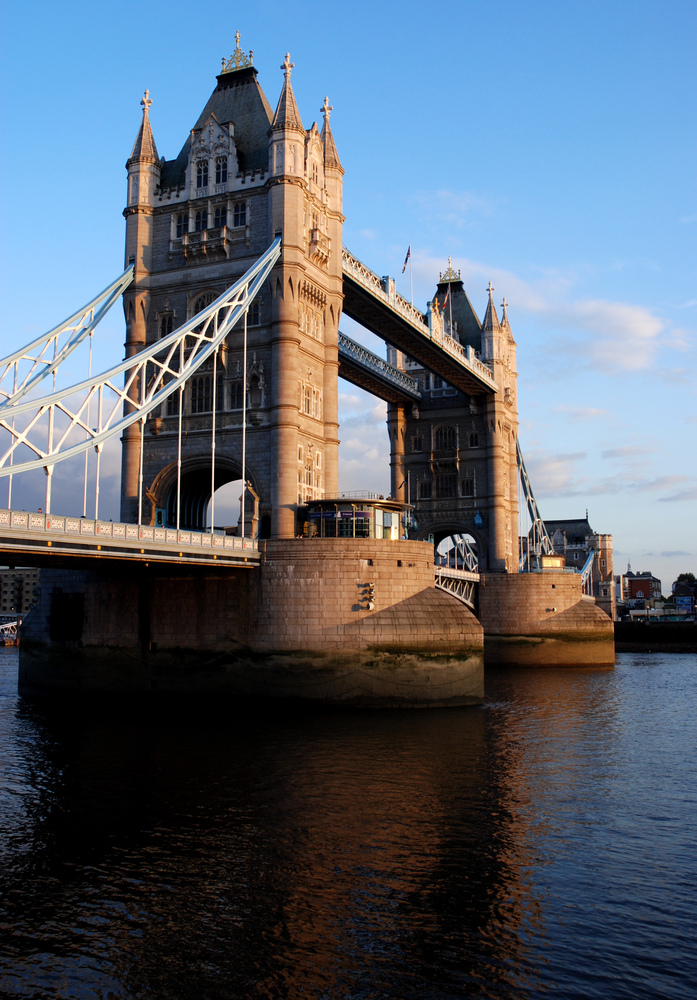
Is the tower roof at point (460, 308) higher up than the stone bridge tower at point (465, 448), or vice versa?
the tower roof at point (460, 308)

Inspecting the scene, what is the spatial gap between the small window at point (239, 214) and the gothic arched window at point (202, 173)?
8.87ft

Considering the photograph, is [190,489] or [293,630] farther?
[190,489]

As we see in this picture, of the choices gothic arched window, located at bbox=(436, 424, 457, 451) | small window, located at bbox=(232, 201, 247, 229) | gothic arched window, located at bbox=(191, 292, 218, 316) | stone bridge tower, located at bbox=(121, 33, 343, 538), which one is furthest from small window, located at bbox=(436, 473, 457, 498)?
small window, located at bbox=(232, 201, 247, 229)

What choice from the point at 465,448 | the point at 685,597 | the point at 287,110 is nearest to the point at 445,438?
the point at 465,448

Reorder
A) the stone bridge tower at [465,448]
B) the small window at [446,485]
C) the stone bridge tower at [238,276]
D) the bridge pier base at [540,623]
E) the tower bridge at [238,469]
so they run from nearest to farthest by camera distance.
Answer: the tower bridge at [238,469] → the stone bridge tower at [238,276] → the bridge pier base at [540,623] → the stone bridge tower at [465,448] → the small window at [446,485]

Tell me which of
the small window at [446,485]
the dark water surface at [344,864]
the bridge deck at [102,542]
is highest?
the small window at [446,485]

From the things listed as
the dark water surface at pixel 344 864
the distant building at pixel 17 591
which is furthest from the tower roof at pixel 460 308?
the distant building at pixel 17 591

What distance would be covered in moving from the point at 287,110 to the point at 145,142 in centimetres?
975

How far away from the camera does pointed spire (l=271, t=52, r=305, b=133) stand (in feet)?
141

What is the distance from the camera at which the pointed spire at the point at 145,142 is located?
4734 centimetres

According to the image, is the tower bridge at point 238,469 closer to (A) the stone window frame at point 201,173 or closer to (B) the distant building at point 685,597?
(A) the stone window frame at point 201,173

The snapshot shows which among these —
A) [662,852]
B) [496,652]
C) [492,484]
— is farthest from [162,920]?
[492,484]

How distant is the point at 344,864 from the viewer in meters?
16.4

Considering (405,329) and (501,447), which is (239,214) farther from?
(501,447)
